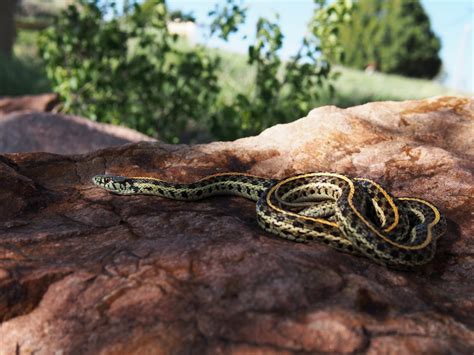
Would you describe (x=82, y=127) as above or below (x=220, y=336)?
below

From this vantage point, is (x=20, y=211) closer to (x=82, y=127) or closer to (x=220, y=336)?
(x=220, y=336)

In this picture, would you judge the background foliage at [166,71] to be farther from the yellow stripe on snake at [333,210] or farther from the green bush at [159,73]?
the yellow stripe on snake at [333,210]

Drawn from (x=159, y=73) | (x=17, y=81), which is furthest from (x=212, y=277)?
(x=17, y=81)

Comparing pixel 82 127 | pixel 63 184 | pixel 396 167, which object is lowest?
pixel 82 127

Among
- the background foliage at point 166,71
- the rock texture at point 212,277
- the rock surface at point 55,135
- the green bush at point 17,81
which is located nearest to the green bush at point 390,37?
the green bush at point 17,81

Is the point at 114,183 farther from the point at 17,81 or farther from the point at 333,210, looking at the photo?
the point at 17,81

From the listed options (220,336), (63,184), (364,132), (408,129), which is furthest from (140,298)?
(408,129)

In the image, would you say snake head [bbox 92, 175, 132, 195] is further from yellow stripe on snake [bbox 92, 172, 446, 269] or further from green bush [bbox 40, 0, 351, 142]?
green bush [bbox 40, 0, 351, 142]
